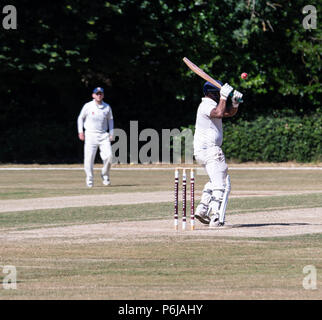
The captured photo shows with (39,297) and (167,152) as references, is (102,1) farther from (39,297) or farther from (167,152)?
(39,297)

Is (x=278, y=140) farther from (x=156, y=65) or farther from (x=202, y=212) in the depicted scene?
(x=202, y=212)

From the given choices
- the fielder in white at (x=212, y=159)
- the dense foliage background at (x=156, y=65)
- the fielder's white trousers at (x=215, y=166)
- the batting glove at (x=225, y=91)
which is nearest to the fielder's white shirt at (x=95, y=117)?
the fielder in white at (x=212, y=159)

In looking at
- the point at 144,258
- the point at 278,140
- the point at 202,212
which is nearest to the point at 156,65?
the point at 278,140

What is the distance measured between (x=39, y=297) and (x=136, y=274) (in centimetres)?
154

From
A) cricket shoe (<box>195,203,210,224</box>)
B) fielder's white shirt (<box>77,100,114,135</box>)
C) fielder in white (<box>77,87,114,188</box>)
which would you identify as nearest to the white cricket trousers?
fielder in white (<box>77,87,114,188</box>)

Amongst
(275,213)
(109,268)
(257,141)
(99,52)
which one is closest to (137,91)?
(99,52)

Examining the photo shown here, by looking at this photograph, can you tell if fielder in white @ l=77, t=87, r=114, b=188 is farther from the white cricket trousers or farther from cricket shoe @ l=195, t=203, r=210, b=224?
cricket shoe @ l=195, t=203, r=210, b=224

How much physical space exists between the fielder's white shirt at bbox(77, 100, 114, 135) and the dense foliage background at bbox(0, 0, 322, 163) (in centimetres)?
965

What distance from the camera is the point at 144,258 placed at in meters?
10.7

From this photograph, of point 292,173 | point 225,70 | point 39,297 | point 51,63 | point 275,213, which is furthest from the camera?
point 225,70

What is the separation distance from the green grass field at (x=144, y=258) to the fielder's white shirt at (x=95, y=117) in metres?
4.96

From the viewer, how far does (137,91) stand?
117 feet

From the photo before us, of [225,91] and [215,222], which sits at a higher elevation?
[225,91]

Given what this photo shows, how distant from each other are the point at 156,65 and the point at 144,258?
23.9 m
